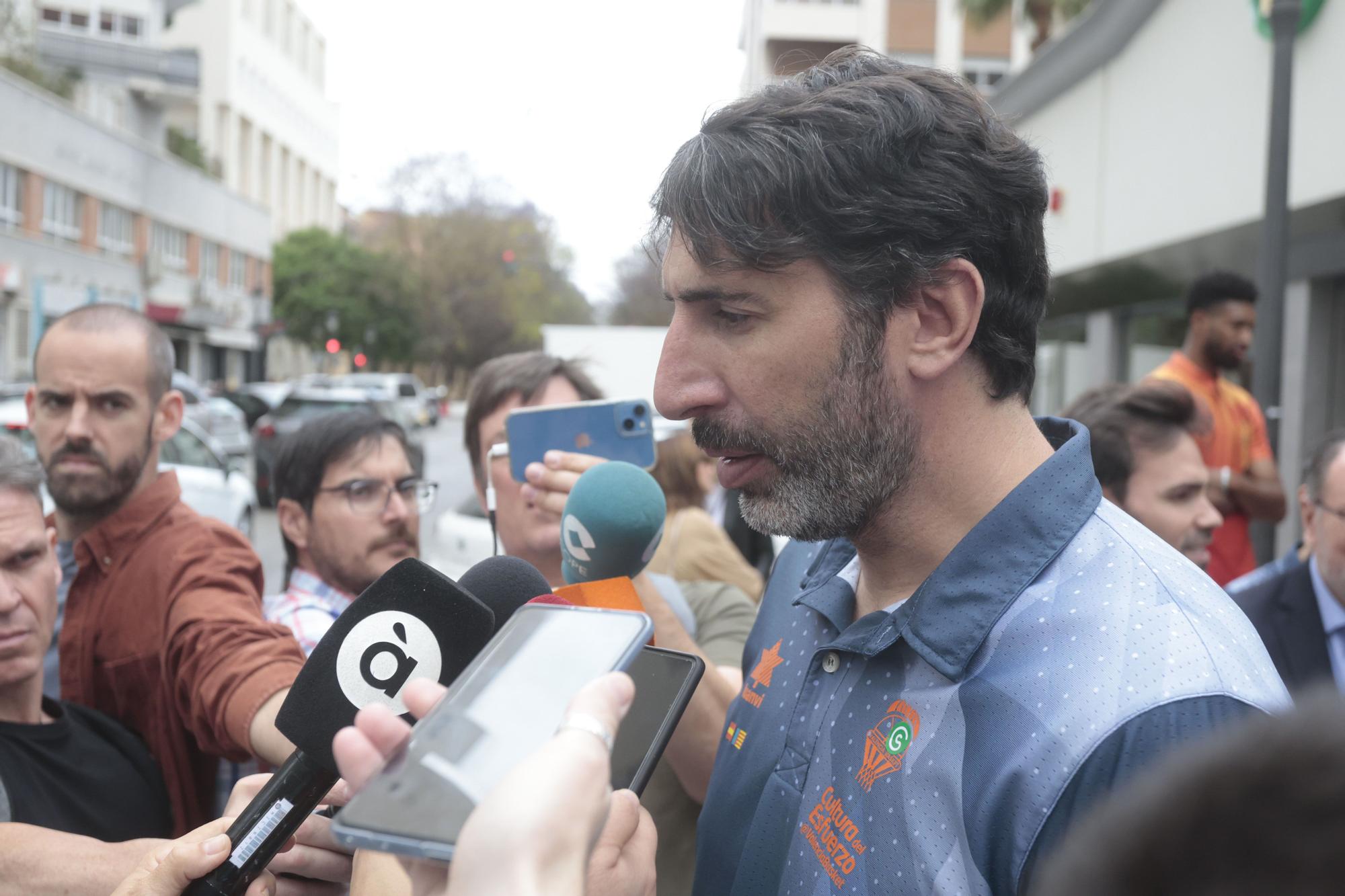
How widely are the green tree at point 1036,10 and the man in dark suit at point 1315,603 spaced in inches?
594

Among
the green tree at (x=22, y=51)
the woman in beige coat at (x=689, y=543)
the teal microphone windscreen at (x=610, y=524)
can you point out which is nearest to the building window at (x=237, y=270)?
the green tree at (x=22, y=51)

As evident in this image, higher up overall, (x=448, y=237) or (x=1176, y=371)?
(x=448, y=237)

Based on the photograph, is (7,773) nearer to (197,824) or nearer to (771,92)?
(197,824)

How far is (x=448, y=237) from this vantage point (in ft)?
191

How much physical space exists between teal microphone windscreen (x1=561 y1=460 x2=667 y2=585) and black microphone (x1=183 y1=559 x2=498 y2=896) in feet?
1.96

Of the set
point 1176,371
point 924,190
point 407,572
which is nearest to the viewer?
point 407,572

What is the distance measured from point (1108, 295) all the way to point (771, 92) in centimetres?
1080

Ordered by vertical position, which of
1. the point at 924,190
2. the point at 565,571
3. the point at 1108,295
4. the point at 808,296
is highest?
the point at 1108,295

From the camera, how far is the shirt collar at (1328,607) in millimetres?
3258

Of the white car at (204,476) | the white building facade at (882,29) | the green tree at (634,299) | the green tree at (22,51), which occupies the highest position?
the white building facade at (882,29)

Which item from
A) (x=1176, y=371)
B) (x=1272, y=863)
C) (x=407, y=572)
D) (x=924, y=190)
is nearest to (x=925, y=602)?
(x=924, y=190)

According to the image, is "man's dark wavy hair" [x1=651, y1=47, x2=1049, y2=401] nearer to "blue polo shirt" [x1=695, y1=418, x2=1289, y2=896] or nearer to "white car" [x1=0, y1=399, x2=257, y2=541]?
"blue polo shirt" [x1=695, y1=418, x2=1289, y2=896]

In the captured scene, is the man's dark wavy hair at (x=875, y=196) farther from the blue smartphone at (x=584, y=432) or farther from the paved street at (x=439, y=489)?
the paved street at (x=439, y=489)

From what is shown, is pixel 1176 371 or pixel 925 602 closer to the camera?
pixel 925 602
